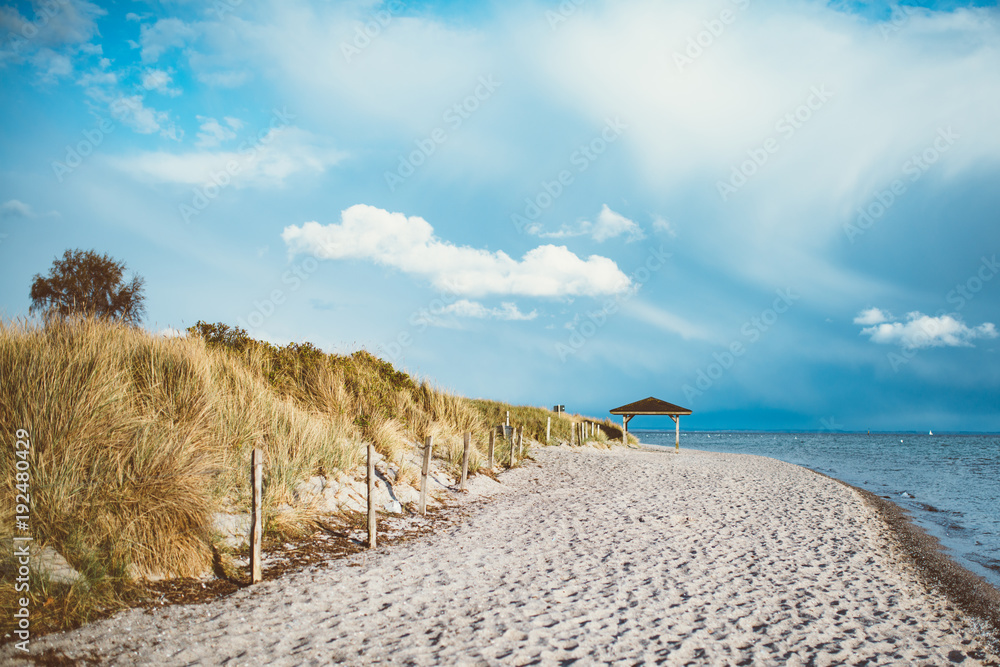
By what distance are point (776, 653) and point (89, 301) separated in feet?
96.7

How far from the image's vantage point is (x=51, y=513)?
547cm

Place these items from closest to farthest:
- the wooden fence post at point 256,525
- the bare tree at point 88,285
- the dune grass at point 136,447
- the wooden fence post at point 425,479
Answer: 1. the dune grass at point 136,447
2. the wooden fence post at point 256,525
3. the wooden fence post at point 425,479
4. the bare tree at point 88,285

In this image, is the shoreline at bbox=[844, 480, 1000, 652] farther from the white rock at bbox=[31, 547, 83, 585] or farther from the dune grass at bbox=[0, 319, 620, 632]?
the white rock at bbox=[31, 547, 83, 585]

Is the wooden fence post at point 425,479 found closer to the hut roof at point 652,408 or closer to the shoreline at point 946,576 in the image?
the shoreline at point 946,576

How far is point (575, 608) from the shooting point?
5.81 meters

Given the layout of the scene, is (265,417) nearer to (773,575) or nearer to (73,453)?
(73,453)

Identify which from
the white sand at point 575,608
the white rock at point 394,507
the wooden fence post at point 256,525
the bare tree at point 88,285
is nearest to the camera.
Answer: the white sand at point 575,608

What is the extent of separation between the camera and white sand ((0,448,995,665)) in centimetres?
478

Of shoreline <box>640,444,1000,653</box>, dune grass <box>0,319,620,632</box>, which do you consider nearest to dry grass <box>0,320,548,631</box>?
dune grass <box>0,319,620,632</box>

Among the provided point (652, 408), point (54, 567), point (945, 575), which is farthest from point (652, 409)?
point (54, 567)

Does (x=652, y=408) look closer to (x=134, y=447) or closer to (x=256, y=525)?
(x=256, y=525)

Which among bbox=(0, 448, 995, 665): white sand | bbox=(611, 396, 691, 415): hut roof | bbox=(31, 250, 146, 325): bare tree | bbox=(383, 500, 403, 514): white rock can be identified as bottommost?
bbox=(0, 448, 995, 665): white sand

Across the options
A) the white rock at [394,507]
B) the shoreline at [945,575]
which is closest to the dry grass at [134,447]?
the white rock at [394,507]

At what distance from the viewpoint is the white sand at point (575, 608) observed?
4.78 m
